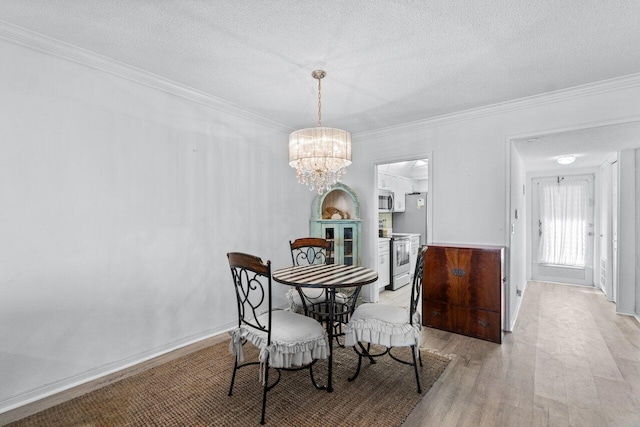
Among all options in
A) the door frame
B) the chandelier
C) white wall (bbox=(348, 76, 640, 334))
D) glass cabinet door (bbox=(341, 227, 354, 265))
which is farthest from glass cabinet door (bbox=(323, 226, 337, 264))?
the chandelier

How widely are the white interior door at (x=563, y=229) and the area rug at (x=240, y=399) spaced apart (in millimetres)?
4510

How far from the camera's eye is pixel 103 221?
7.97 ft

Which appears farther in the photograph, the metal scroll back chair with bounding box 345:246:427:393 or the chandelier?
the chandelier

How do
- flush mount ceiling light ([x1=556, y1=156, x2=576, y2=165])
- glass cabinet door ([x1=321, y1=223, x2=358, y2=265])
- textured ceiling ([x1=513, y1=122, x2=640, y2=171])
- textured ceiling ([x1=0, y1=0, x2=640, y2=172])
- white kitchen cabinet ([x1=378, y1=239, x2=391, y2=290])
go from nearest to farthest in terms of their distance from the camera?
textured ceiling ([x1=0, y1=0, x2=640, y2=172]), textured ceiling ([x1=513, y1=122, x2=640, y2=171]), glass cabinet door ([x1=321, y1=223, x2=358, y2=265]), flush mount ceiling light ([x1=556, y1=156, x2=576, y2=165]), white kitchen cabinet ([x1=378, y1=239, x2=391, y2=290])

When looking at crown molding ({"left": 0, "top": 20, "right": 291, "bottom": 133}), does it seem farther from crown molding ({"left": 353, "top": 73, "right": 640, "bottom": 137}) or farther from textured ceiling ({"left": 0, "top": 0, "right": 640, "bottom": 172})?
crown molding ({"left": 353, "top": 73, "right": 640, "bottom": 137})

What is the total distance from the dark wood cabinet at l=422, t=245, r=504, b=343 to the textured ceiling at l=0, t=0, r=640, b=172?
1.68m

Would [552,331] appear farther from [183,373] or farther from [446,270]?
[183,373]

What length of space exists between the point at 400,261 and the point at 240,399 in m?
3.82

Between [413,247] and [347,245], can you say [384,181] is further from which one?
[347,245]

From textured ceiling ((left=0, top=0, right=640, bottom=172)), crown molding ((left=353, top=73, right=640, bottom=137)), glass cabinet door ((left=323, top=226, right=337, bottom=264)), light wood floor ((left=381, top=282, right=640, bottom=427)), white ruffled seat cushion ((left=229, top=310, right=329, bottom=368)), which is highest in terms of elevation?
textured ceiling ((left=0, top=0, right=640, bottom=172))

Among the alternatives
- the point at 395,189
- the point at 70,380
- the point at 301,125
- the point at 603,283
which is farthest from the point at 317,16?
the point at 603,283

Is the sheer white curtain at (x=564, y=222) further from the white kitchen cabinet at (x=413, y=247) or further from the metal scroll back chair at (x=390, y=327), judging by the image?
the metal scroll back chair at (x=390, y=327)

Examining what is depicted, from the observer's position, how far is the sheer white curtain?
542 centimetres

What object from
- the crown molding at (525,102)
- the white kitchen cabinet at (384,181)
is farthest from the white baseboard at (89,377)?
the white kitchen cabinet at (384,181)
